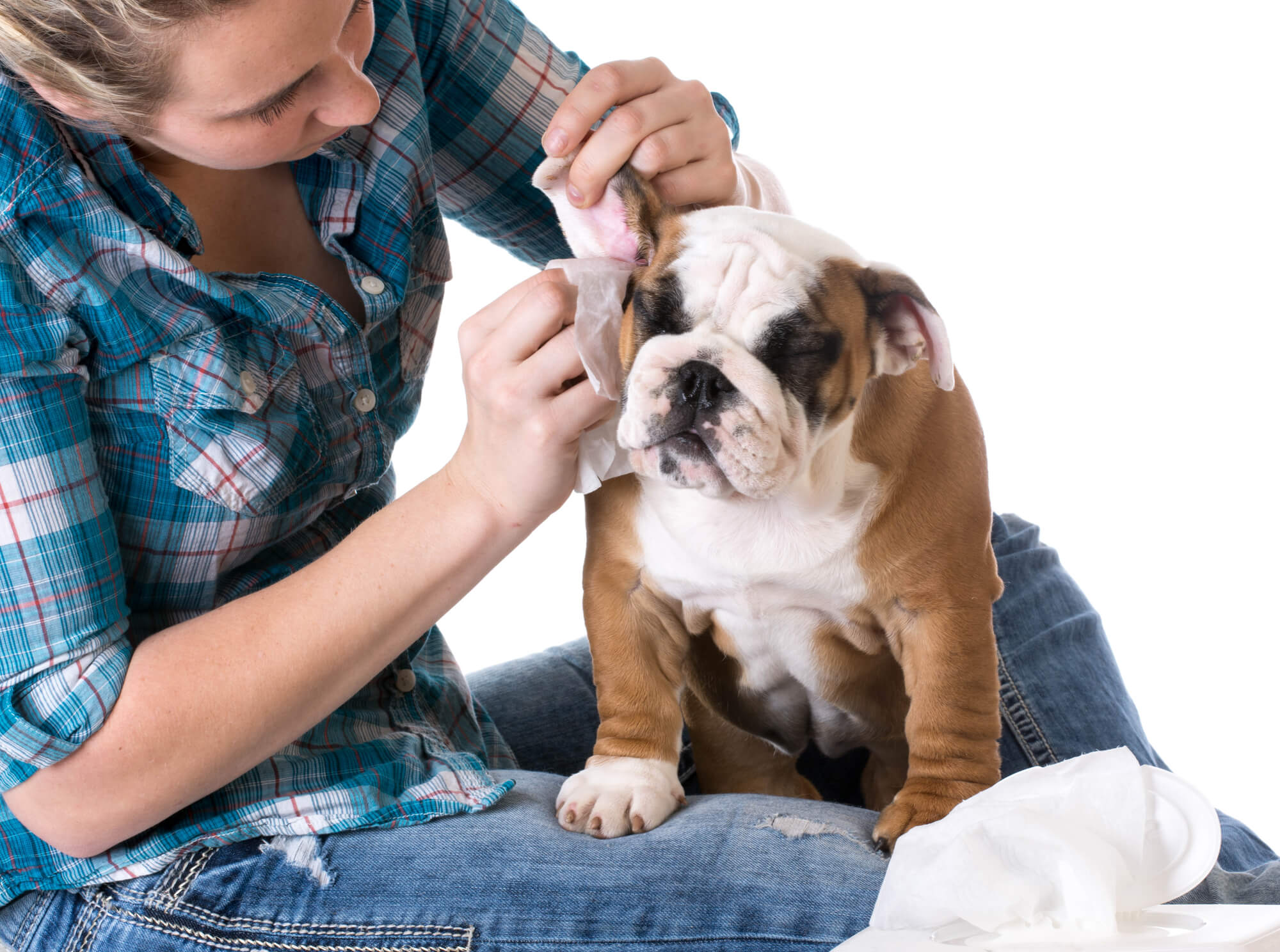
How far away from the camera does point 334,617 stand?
1074 mm

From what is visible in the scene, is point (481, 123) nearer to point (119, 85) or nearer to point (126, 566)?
point (119, 85)

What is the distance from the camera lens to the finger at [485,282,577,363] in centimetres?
101

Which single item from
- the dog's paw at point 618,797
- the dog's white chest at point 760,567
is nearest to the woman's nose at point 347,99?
the dog's white chest at point 760,567

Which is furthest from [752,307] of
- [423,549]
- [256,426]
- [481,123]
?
[481,123]

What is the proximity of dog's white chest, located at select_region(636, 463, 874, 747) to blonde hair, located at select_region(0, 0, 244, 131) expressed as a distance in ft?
1.90

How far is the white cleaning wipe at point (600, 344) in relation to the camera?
1026mm

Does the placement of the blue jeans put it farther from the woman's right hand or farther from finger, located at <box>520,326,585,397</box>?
finger, located at <box>520,326,585,397</box>

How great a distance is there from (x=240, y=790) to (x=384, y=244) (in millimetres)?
591

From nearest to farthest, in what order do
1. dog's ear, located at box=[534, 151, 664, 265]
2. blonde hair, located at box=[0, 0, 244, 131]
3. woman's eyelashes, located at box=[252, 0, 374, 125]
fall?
blonde hair, located at box=[0, 0, 244, 131] < woman's eyelashes, located at box=[252, 0, 374, 125] < dog's ear, located at box=[534, 151, 664, 265]

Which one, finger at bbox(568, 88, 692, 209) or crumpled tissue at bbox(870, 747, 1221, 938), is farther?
finger at bbox(568, 88, 692, 209)

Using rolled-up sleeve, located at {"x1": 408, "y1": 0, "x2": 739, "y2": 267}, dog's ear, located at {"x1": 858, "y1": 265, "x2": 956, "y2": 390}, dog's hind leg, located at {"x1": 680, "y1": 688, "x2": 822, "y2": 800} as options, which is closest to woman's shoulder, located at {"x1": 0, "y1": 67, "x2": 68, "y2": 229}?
rolled-up sleeve, located at {"x1": 408, "y1": 0, "x2": 739, "y2": 267}

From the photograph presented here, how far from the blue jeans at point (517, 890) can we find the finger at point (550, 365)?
431 millimetres

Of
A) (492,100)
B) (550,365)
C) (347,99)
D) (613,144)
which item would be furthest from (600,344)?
(492,100)

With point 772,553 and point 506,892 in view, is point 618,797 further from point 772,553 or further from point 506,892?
point 772,553
